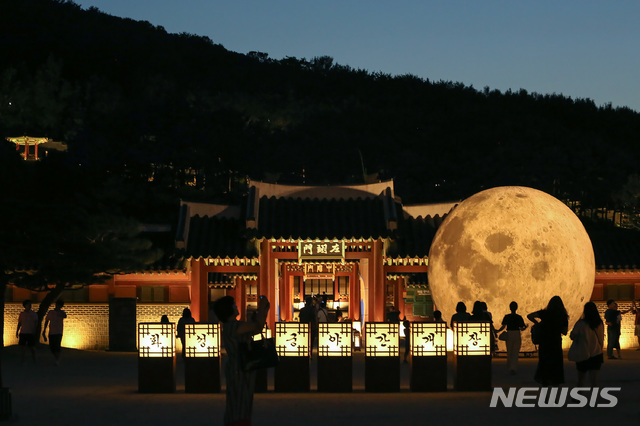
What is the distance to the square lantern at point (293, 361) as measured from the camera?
17.9 metres

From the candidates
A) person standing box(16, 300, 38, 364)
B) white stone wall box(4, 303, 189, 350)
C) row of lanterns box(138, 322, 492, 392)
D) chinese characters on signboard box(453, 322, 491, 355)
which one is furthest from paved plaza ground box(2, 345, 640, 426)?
white stone wall box(4, 303, 189, 350)

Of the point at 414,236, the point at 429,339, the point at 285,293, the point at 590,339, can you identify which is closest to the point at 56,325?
the point at 429,339

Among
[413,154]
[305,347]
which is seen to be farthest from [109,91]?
[305,347]

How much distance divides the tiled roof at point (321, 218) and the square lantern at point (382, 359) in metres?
11.3

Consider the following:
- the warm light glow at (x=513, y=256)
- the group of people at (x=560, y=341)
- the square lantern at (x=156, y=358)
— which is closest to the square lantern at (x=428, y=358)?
the group of people at (x=560, y=341)

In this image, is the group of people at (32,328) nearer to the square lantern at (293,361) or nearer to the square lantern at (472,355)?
the square lantern at (293,361)

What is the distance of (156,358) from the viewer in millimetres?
17875

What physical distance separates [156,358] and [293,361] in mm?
2551

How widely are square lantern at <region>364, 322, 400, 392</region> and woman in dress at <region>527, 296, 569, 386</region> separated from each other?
2758 mm

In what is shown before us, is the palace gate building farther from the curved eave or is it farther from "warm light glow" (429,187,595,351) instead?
"warm light glow" (429,187,595,351)

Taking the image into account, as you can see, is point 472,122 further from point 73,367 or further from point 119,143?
point 73,367

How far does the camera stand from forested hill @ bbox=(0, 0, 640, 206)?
59.8 metres

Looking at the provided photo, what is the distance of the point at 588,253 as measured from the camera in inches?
977

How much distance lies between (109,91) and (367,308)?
5852 cm
